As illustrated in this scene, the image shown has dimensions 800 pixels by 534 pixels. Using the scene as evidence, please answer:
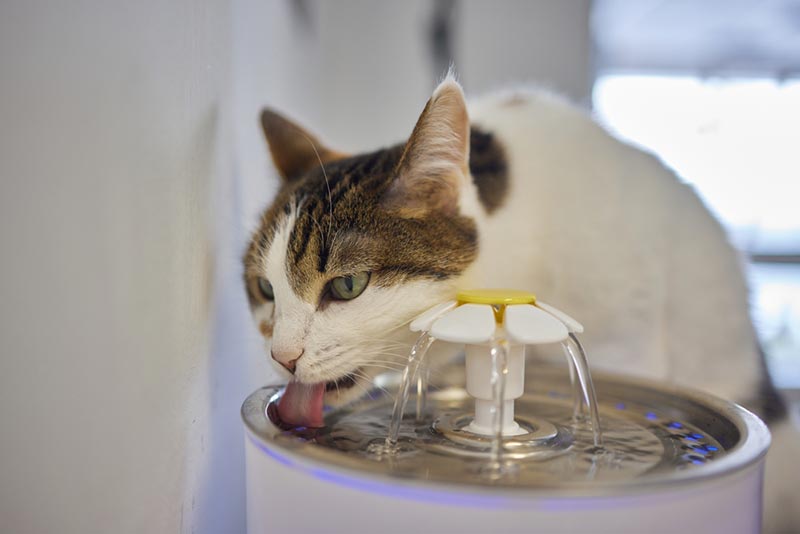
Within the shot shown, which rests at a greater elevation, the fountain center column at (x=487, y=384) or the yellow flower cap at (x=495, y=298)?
the yellow flower cap at (x=495, y=298)

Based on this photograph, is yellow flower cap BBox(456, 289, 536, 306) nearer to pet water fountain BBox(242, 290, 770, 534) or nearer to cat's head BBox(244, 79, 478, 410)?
pet water fountain BBox(242, 290, 770, 534)

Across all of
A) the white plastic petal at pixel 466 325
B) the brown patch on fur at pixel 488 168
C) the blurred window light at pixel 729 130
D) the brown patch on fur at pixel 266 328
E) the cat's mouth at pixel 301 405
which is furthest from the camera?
the blurred window light at pixel 729 130

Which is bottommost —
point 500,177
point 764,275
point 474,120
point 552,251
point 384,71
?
point 764,275

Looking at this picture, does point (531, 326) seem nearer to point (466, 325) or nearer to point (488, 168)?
point (466, 325)

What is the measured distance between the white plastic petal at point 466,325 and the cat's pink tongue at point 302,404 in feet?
0.65

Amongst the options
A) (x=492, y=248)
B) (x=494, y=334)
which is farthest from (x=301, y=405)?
(x=492, y=248)

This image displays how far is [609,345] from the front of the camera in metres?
1.04

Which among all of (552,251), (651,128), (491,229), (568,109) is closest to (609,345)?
(552,251)

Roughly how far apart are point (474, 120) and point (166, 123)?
24.6 inches

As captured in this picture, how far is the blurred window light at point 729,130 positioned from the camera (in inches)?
61.3

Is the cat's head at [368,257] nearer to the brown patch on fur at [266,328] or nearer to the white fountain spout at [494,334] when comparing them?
the brown patch on fur at [266,328]

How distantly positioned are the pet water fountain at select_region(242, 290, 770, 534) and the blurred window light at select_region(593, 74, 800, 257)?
37.7 inches

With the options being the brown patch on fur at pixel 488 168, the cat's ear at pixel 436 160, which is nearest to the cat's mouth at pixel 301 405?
the cat's ear at pixel 436 160

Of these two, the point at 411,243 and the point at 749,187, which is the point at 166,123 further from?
the point at 749,187
